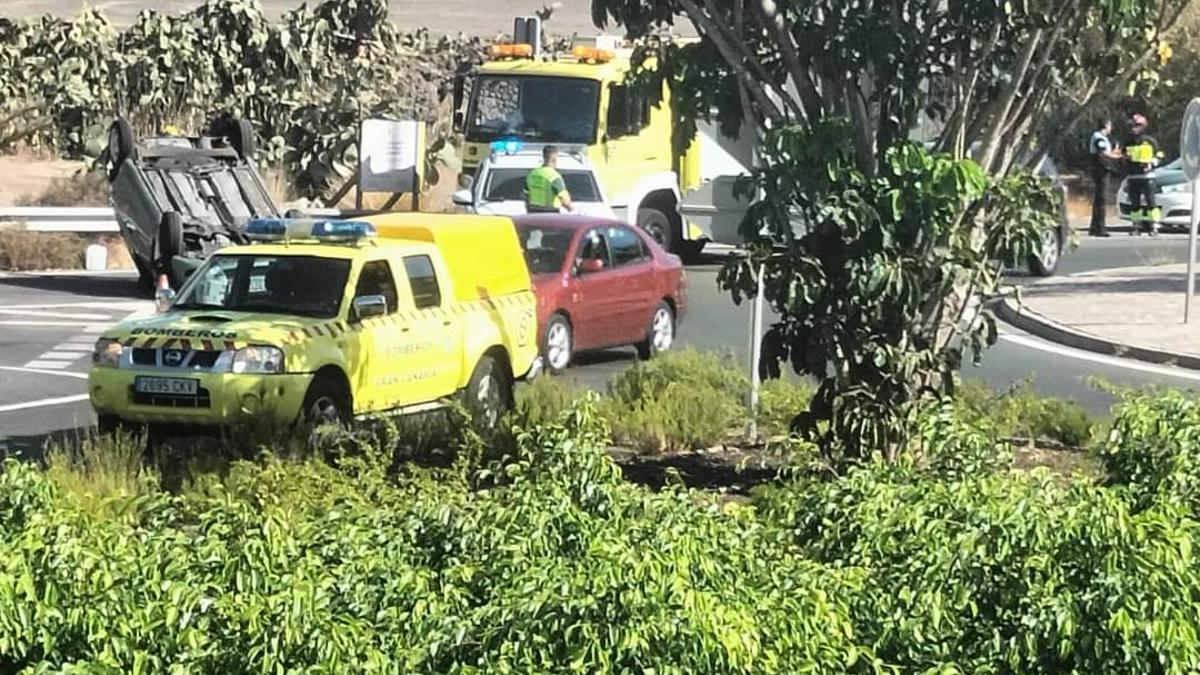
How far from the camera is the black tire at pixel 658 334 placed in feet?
63.9

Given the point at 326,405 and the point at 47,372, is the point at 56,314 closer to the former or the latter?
the point at 47,372

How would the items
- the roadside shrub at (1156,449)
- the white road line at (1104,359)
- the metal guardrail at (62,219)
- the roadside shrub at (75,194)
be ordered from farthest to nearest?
1. the roadside shrub at (75,194)
2. the metal guardrail at (62,219)
3. the white road line at (1104,359)
4. the roadside shrub at (1156,449)

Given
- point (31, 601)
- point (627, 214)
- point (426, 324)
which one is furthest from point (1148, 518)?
point (627, 214)

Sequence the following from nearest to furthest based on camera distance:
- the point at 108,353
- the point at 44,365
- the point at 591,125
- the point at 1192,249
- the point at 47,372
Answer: the point at 108,353
the point at 47,372
the point at 44,365
the point at 1192,249
the point at 591,125

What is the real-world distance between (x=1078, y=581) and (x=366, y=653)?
220 centimetres

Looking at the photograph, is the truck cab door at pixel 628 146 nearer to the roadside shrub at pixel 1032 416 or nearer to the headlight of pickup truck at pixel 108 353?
the roadside shrub at pixel 1032 416

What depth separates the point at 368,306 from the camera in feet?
44.1

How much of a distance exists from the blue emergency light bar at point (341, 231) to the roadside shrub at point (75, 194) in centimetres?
1898

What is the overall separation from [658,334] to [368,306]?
6527mm

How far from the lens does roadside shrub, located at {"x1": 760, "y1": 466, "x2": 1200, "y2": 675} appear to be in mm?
6051

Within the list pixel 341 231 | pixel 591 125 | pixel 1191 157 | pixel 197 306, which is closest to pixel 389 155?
pixel 591 125

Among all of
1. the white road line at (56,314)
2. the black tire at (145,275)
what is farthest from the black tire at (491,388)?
the black tire at (145,275)

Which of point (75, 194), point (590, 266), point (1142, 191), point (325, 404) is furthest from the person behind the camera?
point (1142, 191)

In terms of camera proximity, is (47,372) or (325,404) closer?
(325,404)
